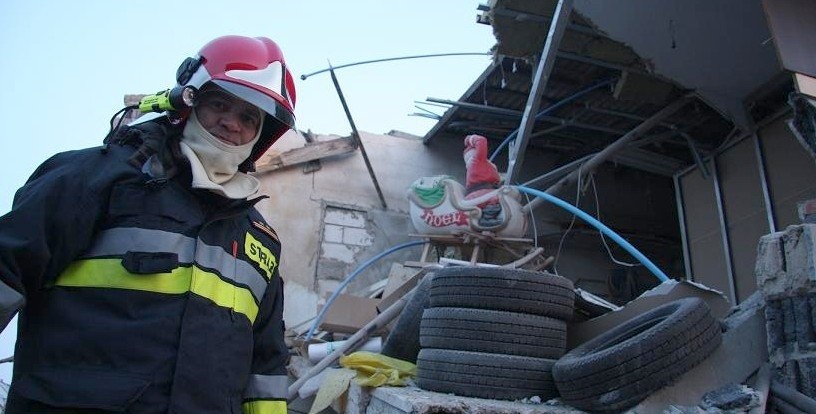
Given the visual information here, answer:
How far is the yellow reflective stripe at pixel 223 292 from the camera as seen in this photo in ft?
5.56

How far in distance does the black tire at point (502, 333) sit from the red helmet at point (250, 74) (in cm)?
136

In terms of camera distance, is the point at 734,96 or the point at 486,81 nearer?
the point at 734,96

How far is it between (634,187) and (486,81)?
381cm

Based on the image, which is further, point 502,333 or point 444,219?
point 444,219

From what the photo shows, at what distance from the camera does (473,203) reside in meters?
7.11

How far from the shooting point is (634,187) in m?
10.2

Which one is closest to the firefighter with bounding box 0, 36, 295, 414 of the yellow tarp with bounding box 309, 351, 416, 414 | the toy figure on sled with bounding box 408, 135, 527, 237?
the yellow tarp with bounding box 309, 351, 416, 414

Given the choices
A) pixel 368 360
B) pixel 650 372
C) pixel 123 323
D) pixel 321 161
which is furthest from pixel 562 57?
pixel 123 323

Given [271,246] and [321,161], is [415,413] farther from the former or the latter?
[321,161]

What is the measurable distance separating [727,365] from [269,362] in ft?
6.65

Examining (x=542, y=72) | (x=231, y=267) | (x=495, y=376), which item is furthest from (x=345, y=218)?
(x=231, y=267)

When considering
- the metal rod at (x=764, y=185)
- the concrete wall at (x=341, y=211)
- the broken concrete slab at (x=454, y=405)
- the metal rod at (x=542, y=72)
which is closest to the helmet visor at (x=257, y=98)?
the broken concrete slab at (x=454, y=405)

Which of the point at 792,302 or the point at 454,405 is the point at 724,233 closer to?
the point at 792,302

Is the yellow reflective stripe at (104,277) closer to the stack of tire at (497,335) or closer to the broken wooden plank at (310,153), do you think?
the stack of tire at (497,335)
